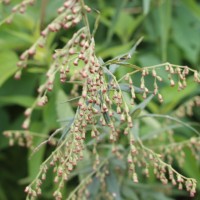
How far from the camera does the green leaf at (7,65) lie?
182cm

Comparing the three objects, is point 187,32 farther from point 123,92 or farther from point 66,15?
point 66,15

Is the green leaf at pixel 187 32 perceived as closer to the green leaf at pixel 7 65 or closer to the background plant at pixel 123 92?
the background plant at pixel 123 92

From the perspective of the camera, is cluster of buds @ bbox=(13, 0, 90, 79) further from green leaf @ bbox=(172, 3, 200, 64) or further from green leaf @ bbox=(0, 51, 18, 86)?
green leaf @ bbox=(172, 3, 200, 64)

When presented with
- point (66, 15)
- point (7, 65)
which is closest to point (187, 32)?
point (7, 65)

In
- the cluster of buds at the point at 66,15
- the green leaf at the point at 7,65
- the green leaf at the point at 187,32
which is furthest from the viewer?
the green leaf at the point at 187,32

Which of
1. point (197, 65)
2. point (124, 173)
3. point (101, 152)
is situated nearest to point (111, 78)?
point (124, 173)

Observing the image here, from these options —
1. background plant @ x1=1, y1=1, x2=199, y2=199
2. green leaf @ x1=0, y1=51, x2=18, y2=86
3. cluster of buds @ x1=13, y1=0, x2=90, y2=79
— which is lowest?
background plant @ x1=1, y1=1, x2=199, y2=199

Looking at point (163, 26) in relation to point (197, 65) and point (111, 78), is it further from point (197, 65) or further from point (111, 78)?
point (111, 78)

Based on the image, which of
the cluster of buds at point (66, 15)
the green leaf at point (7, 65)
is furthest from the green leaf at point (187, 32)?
the cluster of buds at point (66, 15)

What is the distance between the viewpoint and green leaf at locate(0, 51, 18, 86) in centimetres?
182

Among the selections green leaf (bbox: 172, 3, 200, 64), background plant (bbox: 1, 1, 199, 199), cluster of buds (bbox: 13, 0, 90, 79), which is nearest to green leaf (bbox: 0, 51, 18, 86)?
background plant (bbox: 1, 1, 199, 199)

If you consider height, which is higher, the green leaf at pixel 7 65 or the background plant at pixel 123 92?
the green leaf at pixel 7 65

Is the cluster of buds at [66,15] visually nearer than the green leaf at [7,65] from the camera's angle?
Yes

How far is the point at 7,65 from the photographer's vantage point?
1.87 metres
